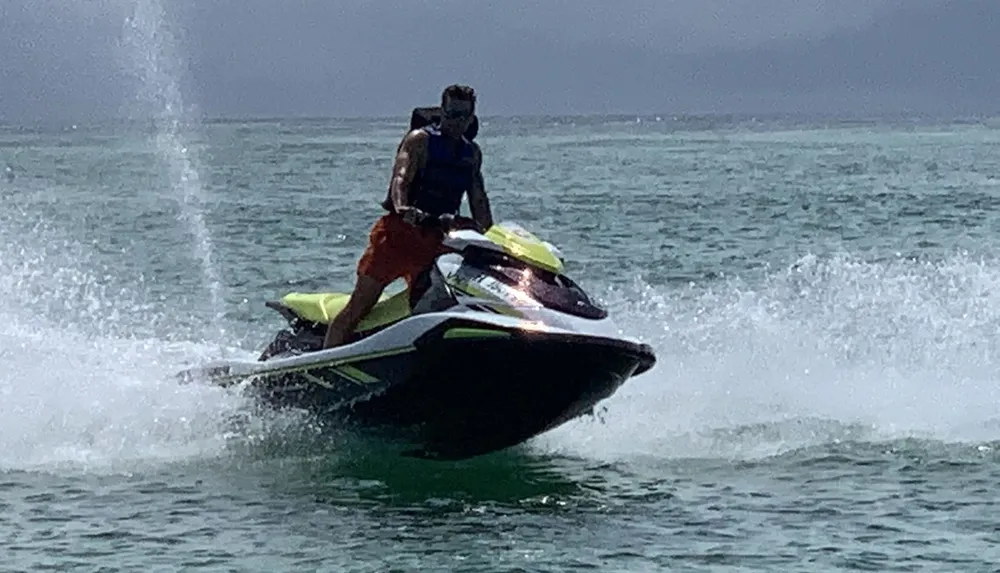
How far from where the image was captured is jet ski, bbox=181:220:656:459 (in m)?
9.66

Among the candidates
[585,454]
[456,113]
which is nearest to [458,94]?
[456,113]

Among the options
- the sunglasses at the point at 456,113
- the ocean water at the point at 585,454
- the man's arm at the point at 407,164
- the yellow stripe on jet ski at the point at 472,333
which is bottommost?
the ocean water at the point at 585,454

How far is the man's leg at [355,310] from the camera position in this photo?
10188mm

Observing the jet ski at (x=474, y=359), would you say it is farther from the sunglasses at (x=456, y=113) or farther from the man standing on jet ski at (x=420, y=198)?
the sunglasses at (x=456, y=113)

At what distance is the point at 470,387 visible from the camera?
32.4 ft

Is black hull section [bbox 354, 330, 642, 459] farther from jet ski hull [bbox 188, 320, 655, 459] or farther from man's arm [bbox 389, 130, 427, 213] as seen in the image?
man's arm [bbox 389, 130, 427, 213]

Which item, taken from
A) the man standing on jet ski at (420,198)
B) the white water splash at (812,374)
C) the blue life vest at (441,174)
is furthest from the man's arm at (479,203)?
the white water splash at (812,374)

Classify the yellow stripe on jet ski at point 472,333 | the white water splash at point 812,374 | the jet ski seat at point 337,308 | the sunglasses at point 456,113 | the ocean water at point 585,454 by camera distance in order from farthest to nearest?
1. the white water splash at point 812,374
2. the jet ski seat at point 337,308
3. the sunglasses at point 456,113
4. the yellow stripe on jet ski at point 472,333
5. the ocean water at point 585,454

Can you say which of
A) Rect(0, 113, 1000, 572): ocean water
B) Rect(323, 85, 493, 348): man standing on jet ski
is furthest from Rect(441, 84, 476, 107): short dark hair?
Rect(0, 113, 1000, 572): ocean water

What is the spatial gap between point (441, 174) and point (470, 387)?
3.59 feet

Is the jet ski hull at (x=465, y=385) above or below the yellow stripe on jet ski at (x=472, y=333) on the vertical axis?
below

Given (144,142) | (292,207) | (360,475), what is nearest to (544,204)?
(292,207)

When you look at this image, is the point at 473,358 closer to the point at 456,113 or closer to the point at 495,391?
the point at 495,391

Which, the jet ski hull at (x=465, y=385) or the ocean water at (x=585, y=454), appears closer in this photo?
the ocean water at (x=585, y=454)
